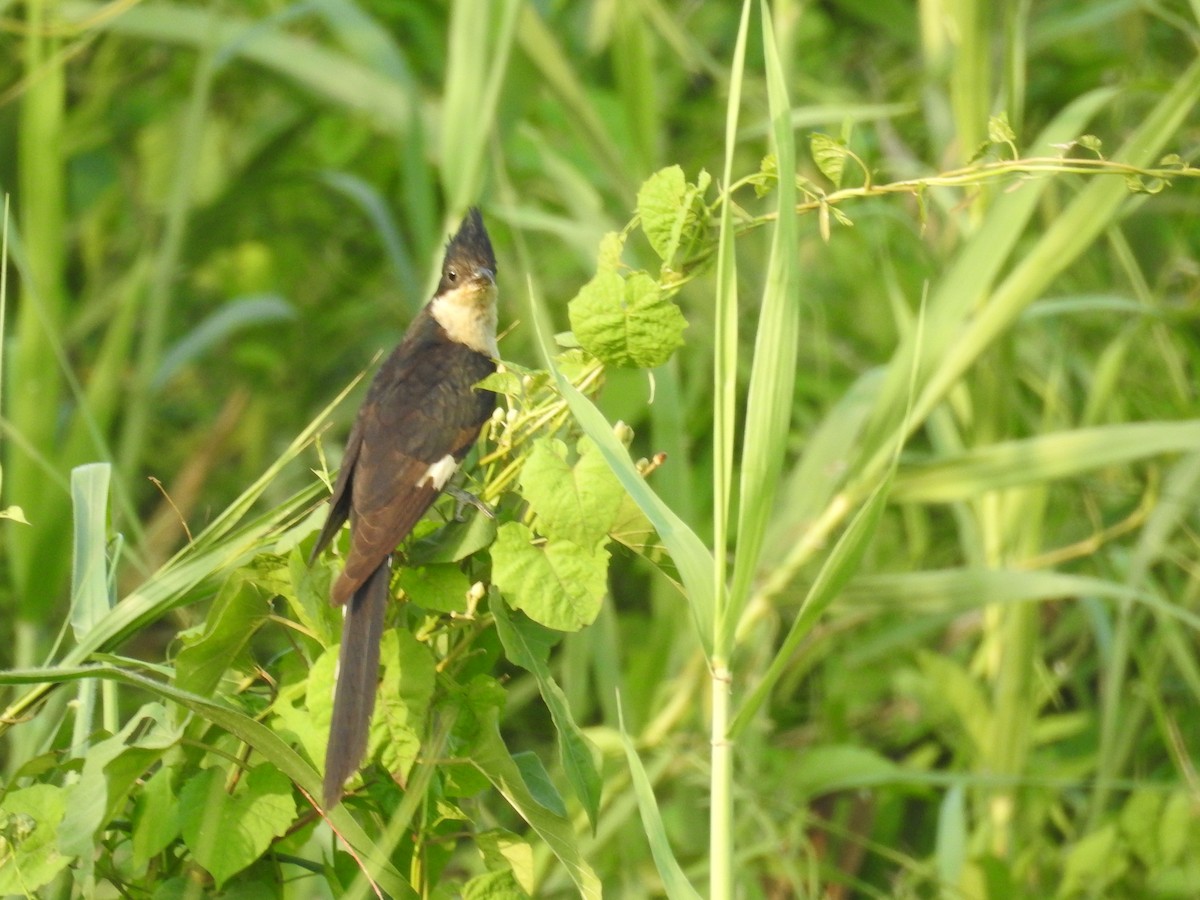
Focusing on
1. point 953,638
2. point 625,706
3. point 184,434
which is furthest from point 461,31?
point 184,434

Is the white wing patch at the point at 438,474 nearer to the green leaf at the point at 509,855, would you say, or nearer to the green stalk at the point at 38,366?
the green leaf at the point at 509,855

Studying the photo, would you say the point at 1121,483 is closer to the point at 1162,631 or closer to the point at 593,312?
the point at 1162,631

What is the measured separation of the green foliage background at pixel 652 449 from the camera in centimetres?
149

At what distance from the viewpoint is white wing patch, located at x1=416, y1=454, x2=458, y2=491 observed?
1751mm

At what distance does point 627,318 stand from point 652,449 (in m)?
2.38

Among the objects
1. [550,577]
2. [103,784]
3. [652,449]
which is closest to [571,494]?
[550,577]

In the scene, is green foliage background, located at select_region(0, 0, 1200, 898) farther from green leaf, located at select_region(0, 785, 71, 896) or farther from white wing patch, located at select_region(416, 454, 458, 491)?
white wing patch, located at select_region(416, 454, 458, 491)

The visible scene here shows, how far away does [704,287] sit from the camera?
11.3 ft

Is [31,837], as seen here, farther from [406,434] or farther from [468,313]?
[468,313]

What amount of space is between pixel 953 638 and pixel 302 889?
1.83 metres

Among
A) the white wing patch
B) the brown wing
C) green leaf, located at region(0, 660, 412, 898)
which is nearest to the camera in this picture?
green leaf, located at region(0, 660, 412, 898)

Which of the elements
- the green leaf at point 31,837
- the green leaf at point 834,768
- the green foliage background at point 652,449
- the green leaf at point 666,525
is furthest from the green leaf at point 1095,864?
the green leaf at point 31,837

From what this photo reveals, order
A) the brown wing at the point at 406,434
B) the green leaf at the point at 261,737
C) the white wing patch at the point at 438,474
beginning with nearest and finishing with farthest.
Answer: the green leaf at the point at 261,737 < the brown wing at the point at 406,434 < the white wing patch at the point at 438,474

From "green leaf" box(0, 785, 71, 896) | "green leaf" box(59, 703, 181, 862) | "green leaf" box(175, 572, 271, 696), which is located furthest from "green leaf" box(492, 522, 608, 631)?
"green leaf" box(0, 785, 71, 896)
